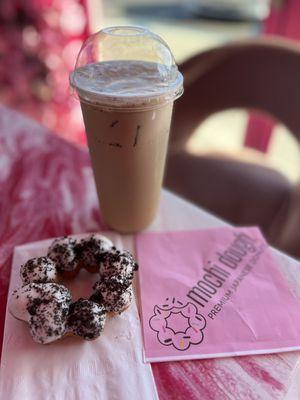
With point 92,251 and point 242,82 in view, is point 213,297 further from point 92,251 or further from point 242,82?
point 242,82

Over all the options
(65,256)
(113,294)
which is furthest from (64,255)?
(113,294)

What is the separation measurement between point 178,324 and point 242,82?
3.08 ft

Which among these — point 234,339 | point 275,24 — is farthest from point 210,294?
point 275,24

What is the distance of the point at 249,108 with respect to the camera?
124 centimetres

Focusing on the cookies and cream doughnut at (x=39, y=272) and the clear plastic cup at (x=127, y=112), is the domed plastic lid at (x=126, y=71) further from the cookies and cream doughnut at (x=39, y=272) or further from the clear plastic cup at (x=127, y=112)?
the cookies and cream doughnut at (x=39, y=272)

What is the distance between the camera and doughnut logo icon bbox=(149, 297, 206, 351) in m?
0.52

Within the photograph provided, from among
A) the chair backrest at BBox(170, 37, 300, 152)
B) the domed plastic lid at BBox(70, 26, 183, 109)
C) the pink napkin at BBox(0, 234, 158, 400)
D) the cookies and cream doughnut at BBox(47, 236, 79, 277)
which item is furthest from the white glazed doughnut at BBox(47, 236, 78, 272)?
the chair backrest at BBox(170, 37, 300, 152)

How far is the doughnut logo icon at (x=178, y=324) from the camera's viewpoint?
1.70ft

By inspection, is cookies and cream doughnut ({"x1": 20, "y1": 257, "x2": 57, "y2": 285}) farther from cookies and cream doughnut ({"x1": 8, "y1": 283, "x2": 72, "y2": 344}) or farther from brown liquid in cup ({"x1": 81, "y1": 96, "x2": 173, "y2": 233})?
brown liquid in cup ({"x1": 81, "y1": 96, "x2": 173, "y2": 233})

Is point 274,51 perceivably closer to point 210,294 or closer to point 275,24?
point 275,24

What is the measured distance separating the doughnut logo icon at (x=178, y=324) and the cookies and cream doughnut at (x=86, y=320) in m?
0.09

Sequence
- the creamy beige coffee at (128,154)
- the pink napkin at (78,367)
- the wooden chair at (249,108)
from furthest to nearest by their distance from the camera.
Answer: the wooden chair at (249,108)
the creamy beige coffee at (128,154)
the pink napkin at (78,367)

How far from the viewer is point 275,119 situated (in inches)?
47.4

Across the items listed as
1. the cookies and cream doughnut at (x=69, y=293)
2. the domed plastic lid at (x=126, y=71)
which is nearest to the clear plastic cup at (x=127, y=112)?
the domed plastic lid at (x=126, y=71)
